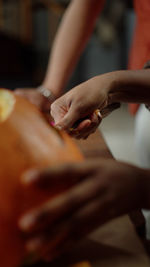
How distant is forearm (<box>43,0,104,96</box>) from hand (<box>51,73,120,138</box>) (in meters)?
0.34

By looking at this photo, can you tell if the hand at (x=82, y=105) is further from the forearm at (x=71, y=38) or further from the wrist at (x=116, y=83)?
the forearm at (x=71, y=38)

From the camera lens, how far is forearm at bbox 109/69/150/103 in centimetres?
60

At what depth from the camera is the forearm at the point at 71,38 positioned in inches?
37.0

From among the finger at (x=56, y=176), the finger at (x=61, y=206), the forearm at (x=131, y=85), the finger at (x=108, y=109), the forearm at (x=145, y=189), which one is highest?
the finger at (x=56, y=176)

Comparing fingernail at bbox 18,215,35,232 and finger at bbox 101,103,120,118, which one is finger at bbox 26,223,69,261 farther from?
finger at bbox 101,103,120,118

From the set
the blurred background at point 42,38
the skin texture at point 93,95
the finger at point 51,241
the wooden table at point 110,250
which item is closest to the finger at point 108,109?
the skin texture at point 93,95

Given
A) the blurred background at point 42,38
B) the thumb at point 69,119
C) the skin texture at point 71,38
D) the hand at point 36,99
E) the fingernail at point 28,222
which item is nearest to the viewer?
the fingernail at point 28,222

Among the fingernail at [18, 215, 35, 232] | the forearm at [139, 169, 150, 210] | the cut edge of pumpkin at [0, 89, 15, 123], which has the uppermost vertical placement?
the cut edge of pumpkin at [0, 89, 15, 123]

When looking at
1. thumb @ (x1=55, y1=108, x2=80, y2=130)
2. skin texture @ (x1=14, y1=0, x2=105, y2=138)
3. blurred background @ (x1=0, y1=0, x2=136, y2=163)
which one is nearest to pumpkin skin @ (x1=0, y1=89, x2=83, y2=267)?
thumb @ (x1=55, y1=108, x2=80, y2=130)

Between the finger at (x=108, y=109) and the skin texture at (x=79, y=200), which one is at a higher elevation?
the skin texture at (x=79, y=200)

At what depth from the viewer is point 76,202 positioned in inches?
11.2

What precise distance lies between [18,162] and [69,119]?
0.26 metres

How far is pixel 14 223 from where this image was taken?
0.31m

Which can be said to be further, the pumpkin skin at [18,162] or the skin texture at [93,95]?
the skin texture at [93,95]
